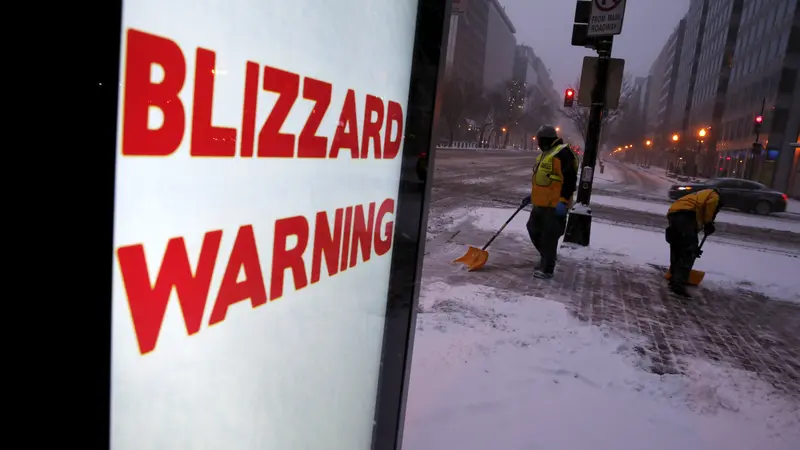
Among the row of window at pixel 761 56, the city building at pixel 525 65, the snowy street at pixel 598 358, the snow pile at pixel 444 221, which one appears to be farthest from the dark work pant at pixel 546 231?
the city building at pixel 525 65

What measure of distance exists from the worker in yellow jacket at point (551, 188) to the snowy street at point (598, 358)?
56 centimetres

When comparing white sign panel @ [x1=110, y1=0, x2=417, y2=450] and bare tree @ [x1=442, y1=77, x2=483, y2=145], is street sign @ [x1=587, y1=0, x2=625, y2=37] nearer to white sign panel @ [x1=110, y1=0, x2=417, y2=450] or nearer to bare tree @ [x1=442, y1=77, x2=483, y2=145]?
white sign panel @ [x1=110, y1=0, x2=417, y2=450]

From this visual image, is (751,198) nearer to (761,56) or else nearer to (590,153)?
(590,153)

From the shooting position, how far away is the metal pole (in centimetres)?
890

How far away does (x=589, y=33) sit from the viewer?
29.1 feet

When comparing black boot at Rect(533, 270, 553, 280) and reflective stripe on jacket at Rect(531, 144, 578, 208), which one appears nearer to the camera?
reflective stripe on jacket at Rect(531, 144, 578, 208)

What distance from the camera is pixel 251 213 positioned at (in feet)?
3.50

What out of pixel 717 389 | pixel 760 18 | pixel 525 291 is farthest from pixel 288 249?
pixel 760 18

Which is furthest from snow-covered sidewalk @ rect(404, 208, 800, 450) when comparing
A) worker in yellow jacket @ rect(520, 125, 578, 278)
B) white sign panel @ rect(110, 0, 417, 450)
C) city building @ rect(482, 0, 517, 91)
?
city building @ rect(482, 0, 517, 91)

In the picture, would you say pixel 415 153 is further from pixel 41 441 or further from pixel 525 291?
pixel 525 291

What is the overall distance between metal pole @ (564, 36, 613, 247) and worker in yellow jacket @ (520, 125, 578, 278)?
8.01ft

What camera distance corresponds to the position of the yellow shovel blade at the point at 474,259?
703 centimetres

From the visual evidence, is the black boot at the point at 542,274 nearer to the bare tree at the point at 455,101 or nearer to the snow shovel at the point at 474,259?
the snow shovel at the point at 474,259

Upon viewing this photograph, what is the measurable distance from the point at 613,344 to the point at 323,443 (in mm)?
3981
